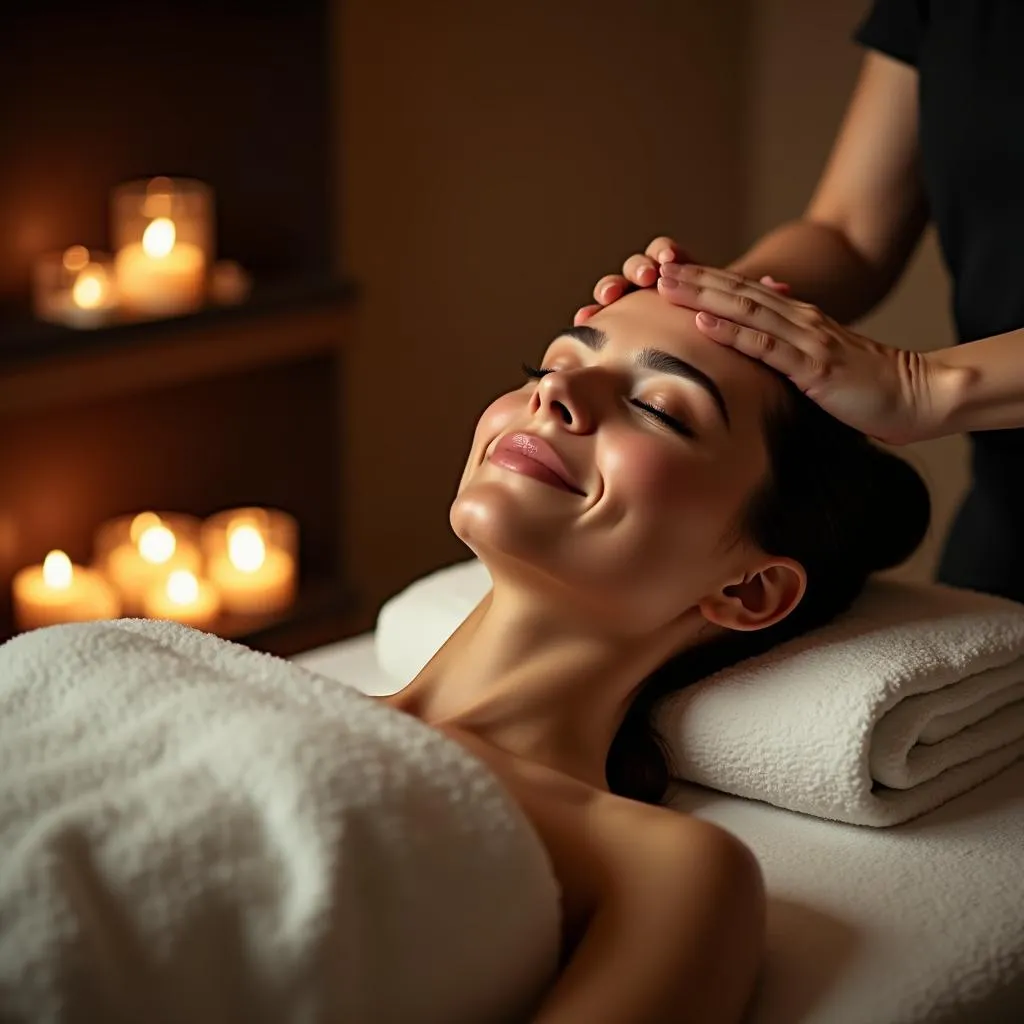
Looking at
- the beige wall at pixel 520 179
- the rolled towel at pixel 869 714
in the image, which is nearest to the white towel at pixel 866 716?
the rolled towel at pixel 869 714

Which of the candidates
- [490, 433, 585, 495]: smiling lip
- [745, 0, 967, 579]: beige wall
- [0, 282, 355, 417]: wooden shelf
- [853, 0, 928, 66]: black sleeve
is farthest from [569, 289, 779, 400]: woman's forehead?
[745, 0, 967, 579]: beige wall

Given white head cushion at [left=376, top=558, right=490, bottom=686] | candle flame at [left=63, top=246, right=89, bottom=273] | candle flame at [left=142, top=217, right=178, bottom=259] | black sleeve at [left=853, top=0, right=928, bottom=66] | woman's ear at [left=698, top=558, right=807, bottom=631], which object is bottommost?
white head cushion at [left=376, top=558, right=490, bottom=686]

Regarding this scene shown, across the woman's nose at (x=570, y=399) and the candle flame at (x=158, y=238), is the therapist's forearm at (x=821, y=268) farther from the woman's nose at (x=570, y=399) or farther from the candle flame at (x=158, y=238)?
the candle flame at (x=158, y=238)

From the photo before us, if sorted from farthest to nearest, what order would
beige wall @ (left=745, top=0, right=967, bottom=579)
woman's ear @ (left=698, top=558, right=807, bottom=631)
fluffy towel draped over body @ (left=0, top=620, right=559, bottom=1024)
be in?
1. beige wall @ (left=745, top=0, right=967, bottom=579)
2. woman's ear @ (left=698, top=558, right=807, bottom=631)
3. fluffy towel draped over body @ (left=0, top=620, right=559, bottom=1024)

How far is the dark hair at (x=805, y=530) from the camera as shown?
1.35 m

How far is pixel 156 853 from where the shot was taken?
0.94 m

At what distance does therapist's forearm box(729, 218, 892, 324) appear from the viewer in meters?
1.64

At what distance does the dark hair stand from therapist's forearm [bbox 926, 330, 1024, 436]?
98mm

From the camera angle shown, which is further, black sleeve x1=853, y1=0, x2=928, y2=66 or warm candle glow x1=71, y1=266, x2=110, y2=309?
warm candle glow x1=71, y1=266, x2=110, y2=309

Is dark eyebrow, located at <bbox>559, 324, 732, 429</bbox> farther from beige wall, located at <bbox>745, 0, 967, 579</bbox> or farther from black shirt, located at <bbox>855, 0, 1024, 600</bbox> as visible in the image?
beige wall, located at <bbox>745, 0, 967, 579</bbox>

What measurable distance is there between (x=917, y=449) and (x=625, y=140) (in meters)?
0.84

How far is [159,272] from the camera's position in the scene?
2521 millimetres

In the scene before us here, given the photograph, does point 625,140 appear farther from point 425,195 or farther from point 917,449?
point 917,449

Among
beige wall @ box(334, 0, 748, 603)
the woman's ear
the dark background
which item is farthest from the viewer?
beige wall @ box(334, 0, 748, 603)
